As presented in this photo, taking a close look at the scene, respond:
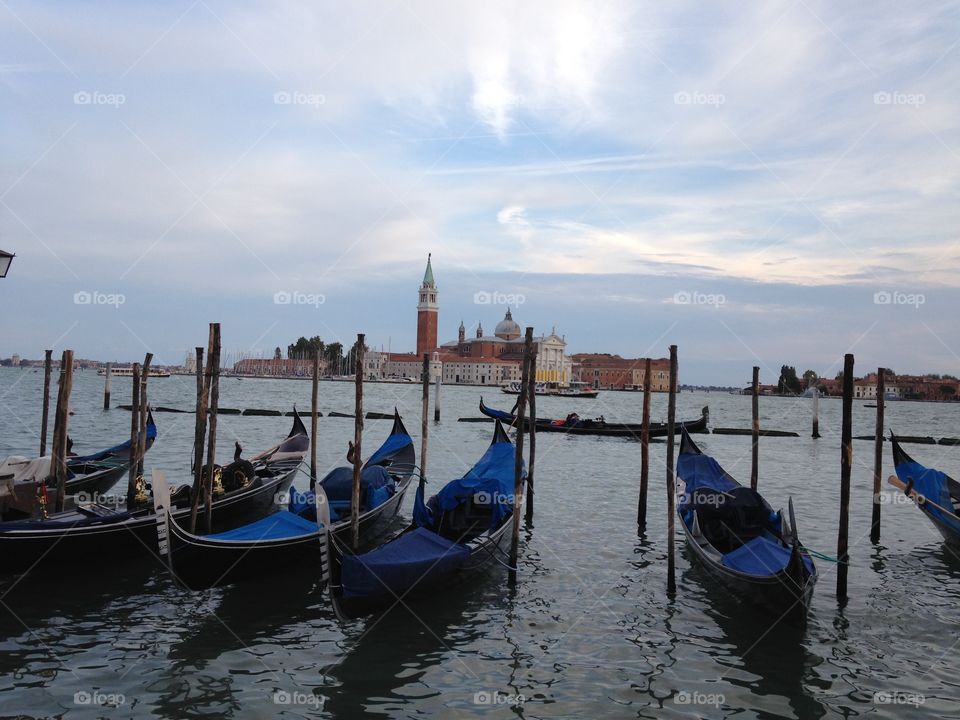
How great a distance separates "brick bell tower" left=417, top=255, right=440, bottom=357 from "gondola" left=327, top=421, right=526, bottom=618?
93.4 metres

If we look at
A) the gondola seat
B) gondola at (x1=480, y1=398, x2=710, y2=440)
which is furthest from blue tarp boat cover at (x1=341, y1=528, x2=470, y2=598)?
gondola at (x1=480, y1=398, x2=710, y2=440)

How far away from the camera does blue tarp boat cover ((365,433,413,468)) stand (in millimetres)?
11250

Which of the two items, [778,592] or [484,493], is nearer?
[778,592]

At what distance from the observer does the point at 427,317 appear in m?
102

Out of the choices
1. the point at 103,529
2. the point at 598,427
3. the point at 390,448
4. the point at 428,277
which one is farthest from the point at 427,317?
the point at 103,529

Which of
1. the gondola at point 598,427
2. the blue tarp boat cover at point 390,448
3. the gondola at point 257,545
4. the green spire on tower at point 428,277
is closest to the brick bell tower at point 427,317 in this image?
the green spire on tower at point 428,277

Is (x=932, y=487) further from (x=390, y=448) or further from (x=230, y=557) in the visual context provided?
(x=230, y=557)

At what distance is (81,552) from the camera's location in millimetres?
6723

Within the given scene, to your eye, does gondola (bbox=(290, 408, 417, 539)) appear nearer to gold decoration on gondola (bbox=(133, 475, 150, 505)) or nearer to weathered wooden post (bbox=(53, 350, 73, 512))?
gold decoration on gondola (bbox=(133, 475, 150, 505))

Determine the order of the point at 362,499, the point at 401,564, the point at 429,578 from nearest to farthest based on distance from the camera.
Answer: the point at 401,564 < the point at 429,578 < the point at 362,499

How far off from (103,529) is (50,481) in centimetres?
236

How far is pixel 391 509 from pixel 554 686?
4420mm

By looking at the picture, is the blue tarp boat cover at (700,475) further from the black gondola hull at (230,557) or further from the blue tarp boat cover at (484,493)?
the black gondola hull at (230,557)

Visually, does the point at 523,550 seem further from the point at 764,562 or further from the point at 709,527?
the point at 764,562
